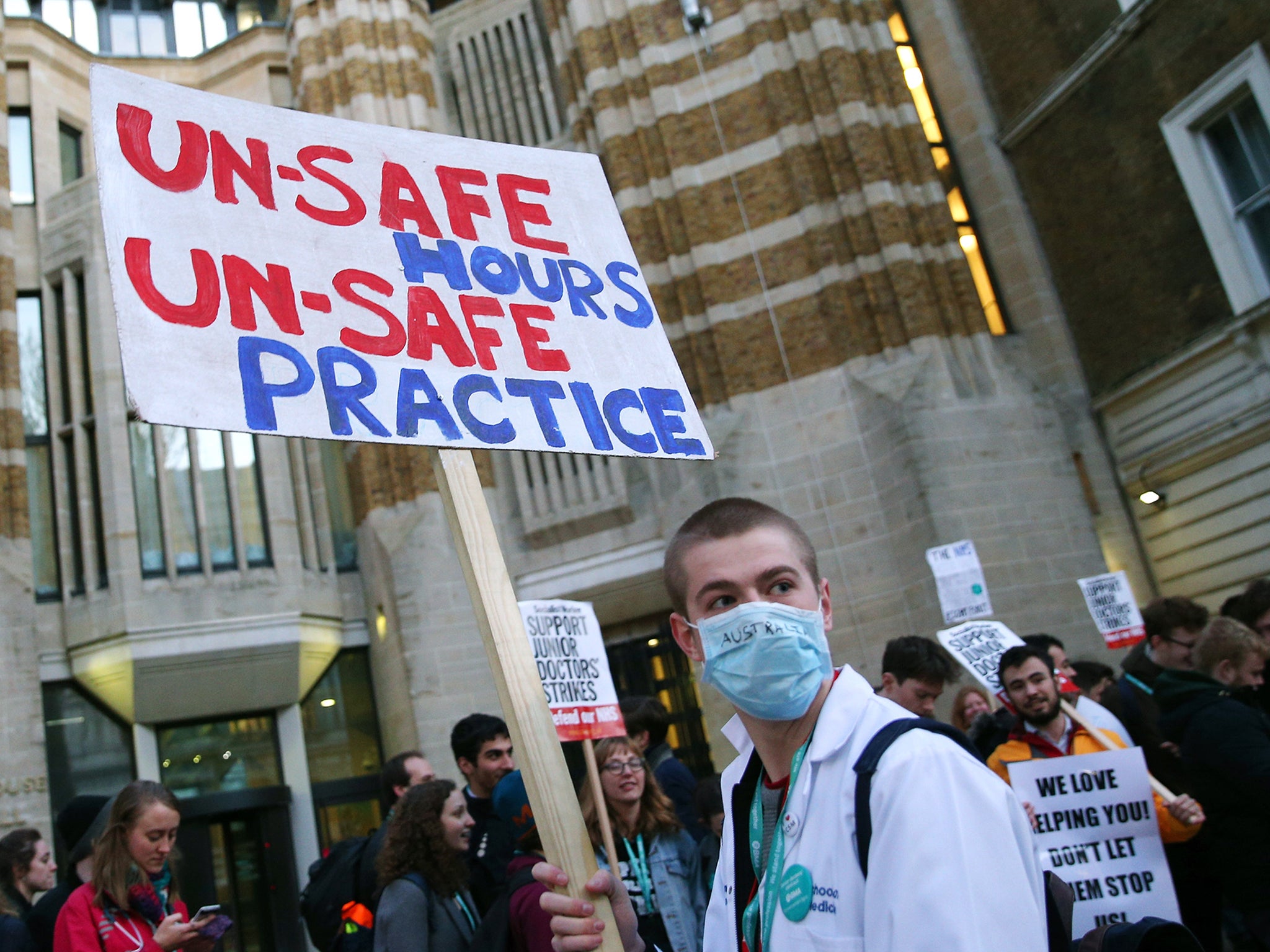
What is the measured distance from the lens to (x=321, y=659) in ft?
45.6

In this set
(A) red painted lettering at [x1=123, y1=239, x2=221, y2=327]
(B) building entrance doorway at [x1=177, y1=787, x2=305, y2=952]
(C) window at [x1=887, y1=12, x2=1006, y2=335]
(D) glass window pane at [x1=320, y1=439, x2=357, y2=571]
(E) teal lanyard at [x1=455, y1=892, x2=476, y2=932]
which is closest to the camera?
(A) red painted lettering at [x1=123, y1=239, x2=221, y2=327]

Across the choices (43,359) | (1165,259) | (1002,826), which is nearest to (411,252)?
(1002,826)

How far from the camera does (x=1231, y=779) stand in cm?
401

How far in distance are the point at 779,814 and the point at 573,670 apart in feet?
12.3

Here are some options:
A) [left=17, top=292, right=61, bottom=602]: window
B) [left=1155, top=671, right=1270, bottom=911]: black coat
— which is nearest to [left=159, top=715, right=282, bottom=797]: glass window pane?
[left=17, top=292, right=61, bottom=602]: window

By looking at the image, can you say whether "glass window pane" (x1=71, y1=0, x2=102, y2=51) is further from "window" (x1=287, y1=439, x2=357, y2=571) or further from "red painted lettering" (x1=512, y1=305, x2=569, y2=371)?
"red painted lettering" (x1=512, y1=305, x2=569, y2=371)

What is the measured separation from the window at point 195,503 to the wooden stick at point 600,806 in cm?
1037

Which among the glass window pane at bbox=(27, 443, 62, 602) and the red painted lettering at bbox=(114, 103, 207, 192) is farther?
the glass window pane at bbox=(27, 443, 62, 602)

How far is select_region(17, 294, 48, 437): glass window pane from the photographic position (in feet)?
45.1

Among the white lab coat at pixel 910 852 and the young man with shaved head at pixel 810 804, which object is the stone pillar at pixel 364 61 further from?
the white lab coat at pixel 910 852

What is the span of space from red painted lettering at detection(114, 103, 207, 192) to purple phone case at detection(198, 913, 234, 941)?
7.60 feet

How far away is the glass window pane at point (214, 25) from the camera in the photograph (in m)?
17.1

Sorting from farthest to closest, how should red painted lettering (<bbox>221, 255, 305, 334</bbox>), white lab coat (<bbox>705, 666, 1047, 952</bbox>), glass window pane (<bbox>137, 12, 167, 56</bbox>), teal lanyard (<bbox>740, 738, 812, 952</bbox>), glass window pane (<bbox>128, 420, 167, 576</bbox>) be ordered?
glass window pane (<bbox>137, 12, 167, 56</bbox>), glass window pane (<bbox>128, 420, 167, 576</bbox>), red painted lettering (<bbox>221, 255, 305, 334</bbox>), teal lanyard (<bbox>740, 738, 812, 952</bbox>), white lab coat (<bbox>705, 666, 1047, 952</bbox>)

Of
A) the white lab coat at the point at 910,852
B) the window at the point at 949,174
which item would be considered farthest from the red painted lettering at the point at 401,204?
the window at the point at 949,174
